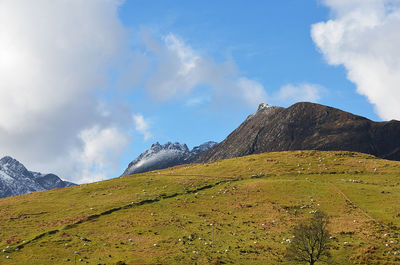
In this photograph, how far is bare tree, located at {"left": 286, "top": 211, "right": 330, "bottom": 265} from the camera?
48.6 m

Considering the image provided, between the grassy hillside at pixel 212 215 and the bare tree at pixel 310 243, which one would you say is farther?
the grassy hillside at pixel 212 215

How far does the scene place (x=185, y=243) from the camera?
5588 cm

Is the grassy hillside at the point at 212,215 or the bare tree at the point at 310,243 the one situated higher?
the grassy hillside at the point at 212,215

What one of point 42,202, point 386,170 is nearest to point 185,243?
point 42,202

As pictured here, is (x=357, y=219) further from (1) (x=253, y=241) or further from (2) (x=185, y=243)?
(2) (x=185, y=243)

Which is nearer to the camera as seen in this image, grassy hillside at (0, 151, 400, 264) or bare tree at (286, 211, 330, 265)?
bare tree at (286, 211, 330, 265)

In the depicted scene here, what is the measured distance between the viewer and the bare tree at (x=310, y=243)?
48.6 m

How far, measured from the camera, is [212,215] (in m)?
68.6

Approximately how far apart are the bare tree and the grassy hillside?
6.62ft

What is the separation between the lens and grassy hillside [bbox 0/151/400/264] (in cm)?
5222

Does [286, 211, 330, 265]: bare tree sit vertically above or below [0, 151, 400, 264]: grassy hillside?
below

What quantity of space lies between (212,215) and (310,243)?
22.1 meters

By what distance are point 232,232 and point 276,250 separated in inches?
370

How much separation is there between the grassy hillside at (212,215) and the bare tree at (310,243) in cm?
202
